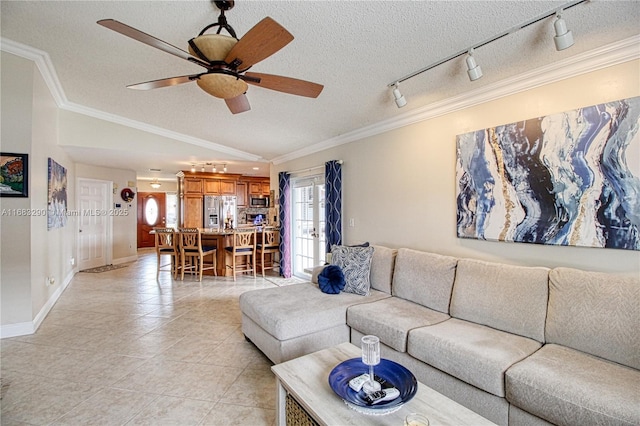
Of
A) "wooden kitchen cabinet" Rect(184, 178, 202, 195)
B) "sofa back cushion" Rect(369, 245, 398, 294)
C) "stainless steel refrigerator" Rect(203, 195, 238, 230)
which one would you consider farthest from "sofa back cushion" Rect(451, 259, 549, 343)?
"wooden kitchen cabinet" Rect(184, 178, 202, 195)

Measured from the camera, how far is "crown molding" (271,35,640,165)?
83.0 inches

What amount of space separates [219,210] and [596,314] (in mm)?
7795

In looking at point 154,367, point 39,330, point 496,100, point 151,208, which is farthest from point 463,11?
point 151,208

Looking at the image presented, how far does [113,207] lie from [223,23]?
708 centimetres

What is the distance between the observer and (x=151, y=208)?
1097cm

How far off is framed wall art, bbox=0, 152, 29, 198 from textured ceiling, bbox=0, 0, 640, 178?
1.11 m

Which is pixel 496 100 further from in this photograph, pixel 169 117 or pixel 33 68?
pixel 33 68

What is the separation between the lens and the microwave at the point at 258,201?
28.9 ft

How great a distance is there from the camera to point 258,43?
168cm

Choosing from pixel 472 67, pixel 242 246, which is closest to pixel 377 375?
pixel 472 67

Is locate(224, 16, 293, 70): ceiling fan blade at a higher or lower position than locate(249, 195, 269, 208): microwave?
higher

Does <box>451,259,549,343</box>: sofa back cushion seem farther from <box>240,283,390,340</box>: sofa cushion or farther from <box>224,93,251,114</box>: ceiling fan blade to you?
<box>224,93,251,114</box>: ceiling fan blade

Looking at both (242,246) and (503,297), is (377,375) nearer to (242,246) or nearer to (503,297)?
(503,297)

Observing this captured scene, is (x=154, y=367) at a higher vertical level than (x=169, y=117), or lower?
lower
